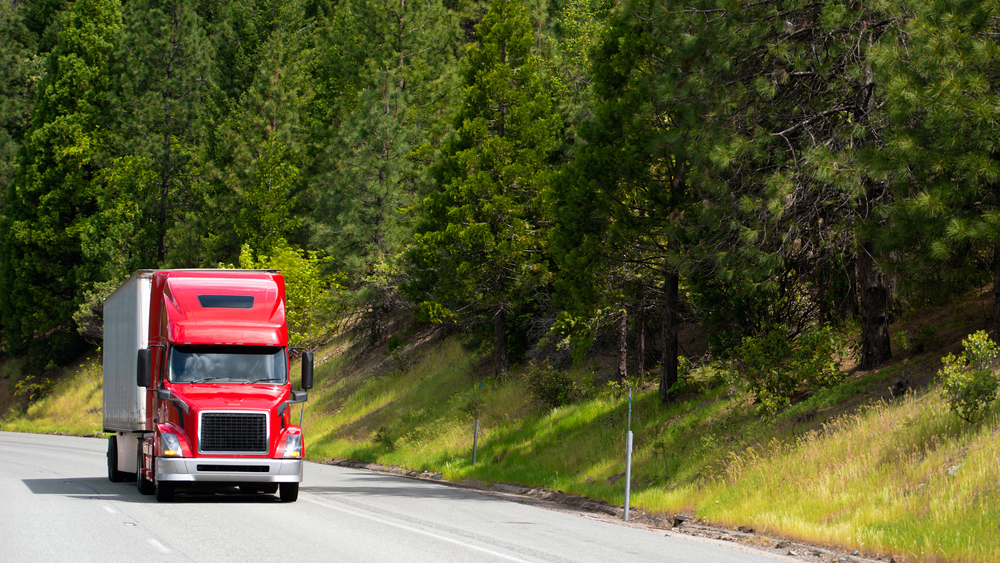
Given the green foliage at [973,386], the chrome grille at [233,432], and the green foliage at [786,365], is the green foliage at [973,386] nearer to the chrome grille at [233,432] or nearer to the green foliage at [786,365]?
the green foliage at [786,365]

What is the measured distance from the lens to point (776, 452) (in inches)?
618

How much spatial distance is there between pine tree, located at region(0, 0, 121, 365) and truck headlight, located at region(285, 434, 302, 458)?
4331 cm

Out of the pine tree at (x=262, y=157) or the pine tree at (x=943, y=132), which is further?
the pine tree at (x=262, y=157)

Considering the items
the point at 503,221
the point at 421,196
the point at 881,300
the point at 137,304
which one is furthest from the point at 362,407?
the point at 881,300

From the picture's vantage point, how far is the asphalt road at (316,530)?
36.1 ft

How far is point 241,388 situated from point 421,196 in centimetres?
2521

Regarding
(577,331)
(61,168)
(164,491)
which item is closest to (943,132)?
(164,491)

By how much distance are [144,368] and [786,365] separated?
11192 mm

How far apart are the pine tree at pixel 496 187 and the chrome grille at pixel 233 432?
13.9 m

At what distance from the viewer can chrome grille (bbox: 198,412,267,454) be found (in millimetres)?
16234

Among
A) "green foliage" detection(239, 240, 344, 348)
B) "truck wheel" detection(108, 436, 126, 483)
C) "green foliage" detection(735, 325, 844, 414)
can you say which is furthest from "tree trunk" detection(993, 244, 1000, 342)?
"green foliage" detection(239, 240, 344, 348)

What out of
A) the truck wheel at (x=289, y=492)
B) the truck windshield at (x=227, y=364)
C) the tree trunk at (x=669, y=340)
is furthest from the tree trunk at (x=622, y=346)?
the truck wheel at (x=289, y=492)

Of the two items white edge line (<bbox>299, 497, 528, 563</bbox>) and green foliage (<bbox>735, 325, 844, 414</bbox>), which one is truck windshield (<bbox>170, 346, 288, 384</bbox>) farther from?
green foliage (<bbox>735, 325, 844, 414</bbox>)

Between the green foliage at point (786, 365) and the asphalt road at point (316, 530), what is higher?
the green foliage at point (786, 365)
